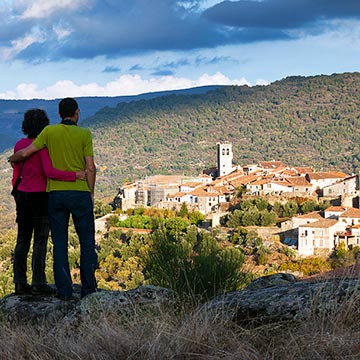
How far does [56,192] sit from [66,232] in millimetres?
307

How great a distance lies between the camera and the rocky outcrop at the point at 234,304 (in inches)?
149

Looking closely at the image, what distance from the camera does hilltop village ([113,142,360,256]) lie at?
4047 cm

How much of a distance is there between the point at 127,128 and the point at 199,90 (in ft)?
151

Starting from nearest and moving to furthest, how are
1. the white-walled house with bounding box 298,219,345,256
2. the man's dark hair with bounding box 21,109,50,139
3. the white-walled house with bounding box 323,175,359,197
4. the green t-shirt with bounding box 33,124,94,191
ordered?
the green t-shirt with bounding box 33,124,94,191, the man's dark hair with bounding box 21,109,50,139, the white-walled house with bounding box 298,219,345,256, the white-walled house with bounding box 323,175,359,197

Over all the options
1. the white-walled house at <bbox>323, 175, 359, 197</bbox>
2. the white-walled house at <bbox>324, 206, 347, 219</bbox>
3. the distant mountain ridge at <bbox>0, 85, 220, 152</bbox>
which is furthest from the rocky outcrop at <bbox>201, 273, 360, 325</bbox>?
the distant mountain ridge at <bbox>0, 85, 220, 152</bbox>

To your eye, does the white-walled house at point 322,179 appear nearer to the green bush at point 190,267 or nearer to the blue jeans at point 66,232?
the green bush at point 190,267

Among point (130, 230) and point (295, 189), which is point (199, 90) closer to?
point (295, 189)

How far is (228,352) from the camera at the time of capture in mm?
3311

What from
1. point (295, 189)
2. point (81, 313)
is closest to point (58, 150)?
point (81, 313)

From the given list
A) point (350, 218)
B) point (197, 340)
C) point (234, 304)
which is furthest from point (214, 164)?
point (197, 340)

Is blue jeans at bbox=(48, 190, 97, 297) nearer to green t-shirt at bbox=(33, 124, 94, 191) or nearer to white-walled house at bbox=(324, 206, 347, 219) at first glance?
green t-shirt at bbox=(33, 124, 94, 191)

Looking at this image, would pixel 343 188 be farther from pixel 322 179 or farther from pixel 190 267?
pixel 190 267

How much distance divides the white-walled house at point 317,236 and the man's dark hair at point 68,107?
35.6 metres

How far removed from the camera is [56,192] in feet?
15.8
